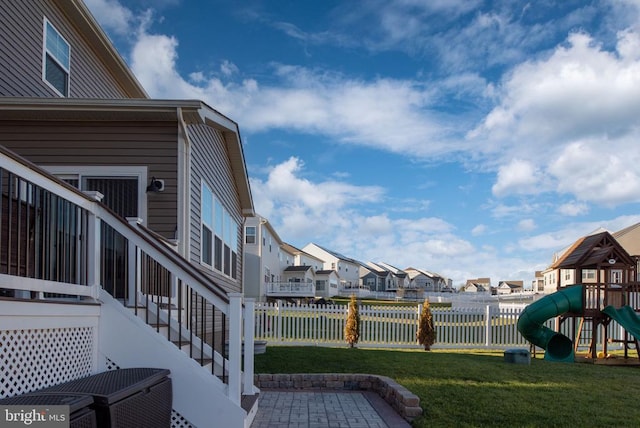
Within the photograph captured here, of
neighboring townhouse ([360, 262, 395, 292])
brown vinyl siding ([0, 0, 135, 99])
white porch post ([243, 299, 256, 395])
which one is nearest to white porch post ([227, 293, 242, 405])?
white porch post ([243, 299, 256, 395])

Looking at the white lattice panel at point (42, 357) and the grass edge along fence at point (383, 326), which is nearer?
the white lattice panel at point (42, 357)

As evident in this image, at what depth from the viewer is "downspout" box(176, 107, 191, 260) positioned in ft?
24.7

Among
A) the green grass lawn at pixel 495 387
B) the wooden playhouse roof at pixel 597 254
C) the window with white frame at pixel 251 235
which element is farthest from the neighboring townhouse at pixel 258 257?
the green grass lawn at pixel 495 387

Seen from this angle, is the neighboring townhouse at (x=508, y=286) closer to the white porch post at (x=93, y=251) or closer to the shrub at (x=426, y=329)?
the shrub at (x=426, y=329)

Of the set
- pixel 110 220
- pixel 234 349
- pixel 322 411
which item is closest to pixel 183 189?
Result: pixel 110 220

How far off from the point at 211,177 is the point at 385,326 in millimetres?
7666

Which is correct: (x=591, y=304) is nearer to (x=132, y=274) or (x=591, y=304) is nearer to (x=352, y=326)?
(x=352, y=326)

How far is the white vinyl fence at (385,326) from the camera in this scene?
14.5 metres

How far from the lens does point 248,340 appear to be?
5.04 metres

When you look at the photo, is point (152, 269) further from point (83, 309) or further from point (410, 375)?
point (410, 375)

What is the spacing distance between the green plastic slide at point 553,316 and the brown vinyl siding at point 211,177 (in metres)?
7.48

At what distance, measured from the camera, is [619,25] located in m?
11.2

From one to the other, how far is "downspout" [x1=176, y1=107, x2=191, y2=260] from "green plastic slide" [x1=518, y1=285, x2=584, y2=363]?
867 centimetres

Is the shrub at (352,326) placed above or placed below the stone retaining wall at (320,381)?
below
